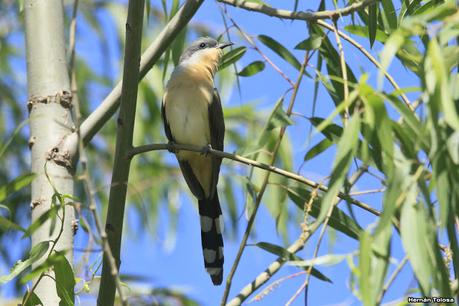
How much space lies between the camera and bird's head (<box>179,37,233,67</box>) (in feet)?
16.6

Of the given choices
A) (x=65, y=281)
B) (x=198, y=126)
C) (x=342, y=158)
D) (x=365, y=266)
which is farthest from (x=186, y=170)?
(x=365, y=266)

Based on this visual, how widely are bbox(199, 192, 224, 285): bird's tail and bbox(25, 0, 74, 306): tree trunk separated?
1.00 m

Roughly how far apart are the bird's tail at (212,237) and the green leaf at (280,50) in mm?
1224

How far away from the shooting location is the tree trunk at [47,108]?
3.13 m

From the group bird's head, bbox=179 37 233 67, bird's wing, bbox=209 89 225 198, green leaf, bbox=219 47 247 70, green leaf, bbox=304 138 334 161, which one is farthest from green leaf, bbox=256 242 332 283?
bird's head, bbox=179 37 233 67

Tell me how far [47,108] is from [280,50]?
987 millimetres

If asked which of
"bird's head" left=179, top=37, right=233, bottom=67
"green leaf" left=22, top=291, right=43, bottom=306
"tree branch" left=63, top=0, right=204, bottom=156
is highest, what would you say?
"bird's head" left=179, top=37, right=233, bottom=67

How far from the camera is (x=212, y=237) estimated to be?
4359 mm

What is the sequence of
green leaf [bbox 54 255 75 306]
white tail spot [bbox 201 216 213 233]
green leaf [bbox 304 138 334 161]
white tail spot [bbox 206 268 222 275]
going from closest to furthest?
green leaf [bbox 54 255 75 306]
green leaf [bbox 304 138 334 161]
white tail spot [bbox 206 268 222 275]
white tail spot [bbox 201 216 213 233]

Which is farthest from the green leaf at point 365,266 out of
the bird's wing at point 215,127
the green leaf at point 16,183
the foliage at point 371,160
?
the bird's wing at point 215,127

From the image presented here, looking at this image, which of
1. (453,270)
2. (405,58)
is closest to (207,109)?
(405,58)

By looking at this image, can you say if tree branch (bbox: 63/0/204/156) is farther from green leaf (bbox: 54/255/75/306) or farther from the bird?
the bird

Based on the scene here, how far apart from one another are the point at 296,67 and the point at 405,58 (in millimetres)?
465

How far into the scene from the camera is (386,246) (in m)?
2.03
